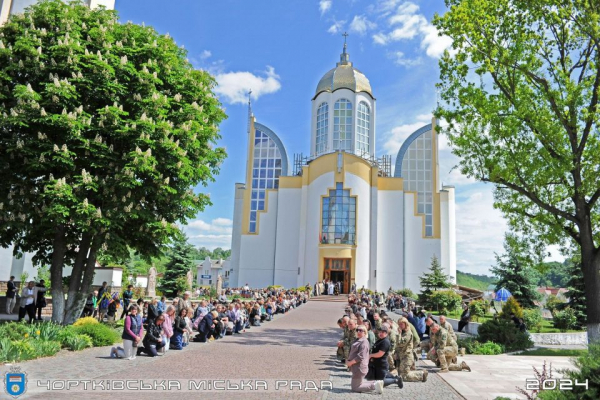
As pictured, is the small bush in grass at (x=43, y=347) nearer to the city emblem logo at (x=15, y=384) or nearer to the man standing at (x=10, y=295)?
the city emblem logo at (x=15, y=384)

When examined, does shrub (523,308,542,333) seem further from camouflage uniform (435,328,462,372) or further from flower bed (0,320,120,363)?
flower bed (0,320,120,363)

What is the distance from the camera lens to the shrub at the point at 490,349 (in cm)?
1366

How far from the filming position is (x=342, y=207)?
4438 cm

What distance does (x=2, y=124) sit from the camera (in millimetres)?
11984

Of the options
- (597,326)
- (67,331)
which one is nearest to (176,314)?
(67,331)

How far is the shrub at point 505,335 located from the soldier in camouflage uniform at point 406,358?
21.4 ft

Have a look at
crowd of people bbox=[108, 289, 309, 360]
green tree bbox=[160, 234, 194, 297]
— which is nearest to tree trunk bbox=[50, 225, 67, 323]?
crowd of people bbox=[108, 289, 309, 360]

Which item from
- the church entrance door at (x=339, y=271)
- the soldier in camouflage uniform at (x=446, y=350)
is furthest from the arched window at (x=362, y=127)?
the soldier in camouflage uniform at (x=446, y=350)

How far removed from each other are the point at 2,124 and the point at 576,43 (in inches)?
743

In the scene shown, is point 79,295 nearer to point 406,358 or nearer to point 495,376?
point 406,358

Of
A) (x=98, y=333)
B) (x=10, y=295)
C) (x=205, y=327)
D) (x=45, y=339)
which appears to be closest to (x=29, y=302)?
(x=10, y=295)

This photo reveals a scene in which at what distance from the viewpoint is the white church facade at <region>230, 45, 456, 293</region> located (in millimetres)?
44031

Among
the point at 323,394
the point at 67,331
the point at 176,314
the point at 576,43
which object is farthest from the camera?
the point at 576,43

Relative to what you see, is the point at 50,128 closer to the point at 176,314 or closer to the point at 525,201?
the point at 176,314
